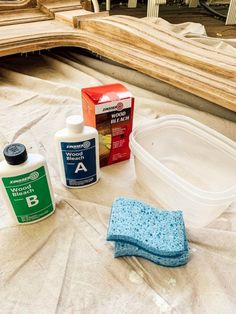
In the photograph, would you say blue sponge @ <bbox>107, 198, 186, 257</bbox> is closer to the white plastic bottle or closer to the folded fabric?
the folded fabric

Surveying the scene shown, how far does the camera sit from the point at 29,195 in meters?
0.46

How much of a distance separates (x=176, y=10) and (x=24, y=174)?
2.46 m

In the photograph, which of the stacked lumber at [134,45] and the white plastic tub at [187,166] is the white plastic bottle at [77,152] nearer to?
the white plastic tub at [187,166]

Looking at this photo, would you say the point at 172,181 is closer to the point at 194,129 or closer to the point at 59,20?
the point at 194,129

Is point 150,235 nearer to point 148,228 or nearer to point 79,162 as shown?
point 148,228

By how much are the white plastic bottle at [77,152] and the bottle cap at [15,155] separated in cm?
9

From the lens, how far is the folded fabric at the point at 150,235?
42cm

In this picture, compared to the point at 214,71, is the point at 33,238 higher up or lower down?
lower down

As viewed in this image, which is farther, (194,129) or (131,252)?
(194,129)

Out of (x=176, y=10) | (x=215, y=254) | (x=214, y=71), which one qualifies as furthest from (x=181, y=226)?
(x=176, y=10)

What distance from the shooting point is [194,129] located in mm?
642

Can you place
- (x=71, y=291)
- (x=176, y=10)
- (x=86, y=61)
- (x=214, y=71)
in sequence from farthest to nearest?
(x=176, y=10)
(x=86, y=61)
(x=214, y=71)
(x=71, y=291)

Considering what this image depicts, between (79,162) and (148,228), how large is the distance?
0.19m

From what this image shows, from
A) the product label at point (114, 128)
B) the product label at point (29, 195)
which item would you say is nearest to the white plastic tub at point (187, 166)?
the product label at point (114, 128)
